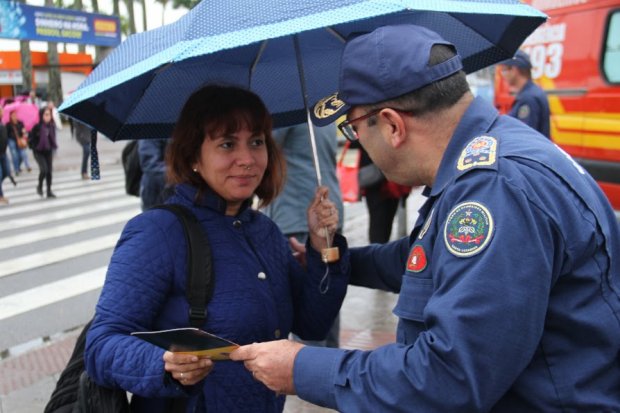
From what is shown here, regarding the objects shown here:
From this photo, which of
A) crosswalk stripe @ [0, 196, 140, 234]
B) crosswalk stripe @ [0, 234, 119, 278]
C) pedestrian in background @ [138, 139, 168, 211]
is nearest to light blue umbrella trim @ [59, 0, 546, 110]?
pedestrian in background @ [138, 139, 168, 211]

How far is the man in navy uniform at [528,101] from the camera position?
528cm

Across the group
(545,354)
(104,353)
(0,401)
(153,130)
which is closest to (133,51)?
(153,130)

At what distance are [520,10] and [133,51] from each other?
1.10 meters

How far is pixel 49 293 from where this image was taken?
6.41 metres

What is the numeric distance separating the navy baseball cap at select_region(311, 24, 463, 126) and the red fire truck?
4445 mm

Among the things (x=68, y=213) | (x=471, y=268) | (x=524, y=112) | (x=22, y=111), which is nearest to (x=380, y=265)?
(x=471, y=268)

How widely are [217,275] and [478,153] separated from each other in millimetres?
925

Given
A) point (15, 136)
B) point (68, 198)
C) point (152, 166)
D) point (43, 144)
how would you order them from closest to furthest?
1. point (152, 166)
2. point (43, 144)
3. point (68, 198)
4. point (15, 136)

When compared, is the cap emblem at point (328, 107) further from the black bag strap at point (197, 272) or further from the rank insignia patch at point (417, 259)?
the rank insignia patch at point (417, 259)

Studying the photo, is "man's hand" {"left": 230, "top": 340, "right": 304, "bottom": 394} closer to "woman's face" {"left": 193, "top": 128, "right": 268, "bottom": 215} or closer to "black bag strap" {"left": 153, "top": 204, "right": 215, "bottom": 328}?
"black bag strap" {"left": 153, "top": 204, "right": 215, "bottom": 328}

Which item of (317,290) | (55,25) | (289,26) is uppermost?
(55,25)

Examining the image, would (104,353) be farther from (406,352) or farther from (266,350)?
(406,352)

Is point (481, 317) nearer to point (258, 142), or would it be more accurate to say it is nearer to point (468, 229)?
point (468, 229)

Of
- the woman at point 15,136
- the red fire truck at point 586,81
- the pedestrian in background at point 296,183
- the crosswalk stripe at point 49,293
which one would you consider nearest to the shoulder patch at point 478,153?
the pedestrian in background at point 296,183
